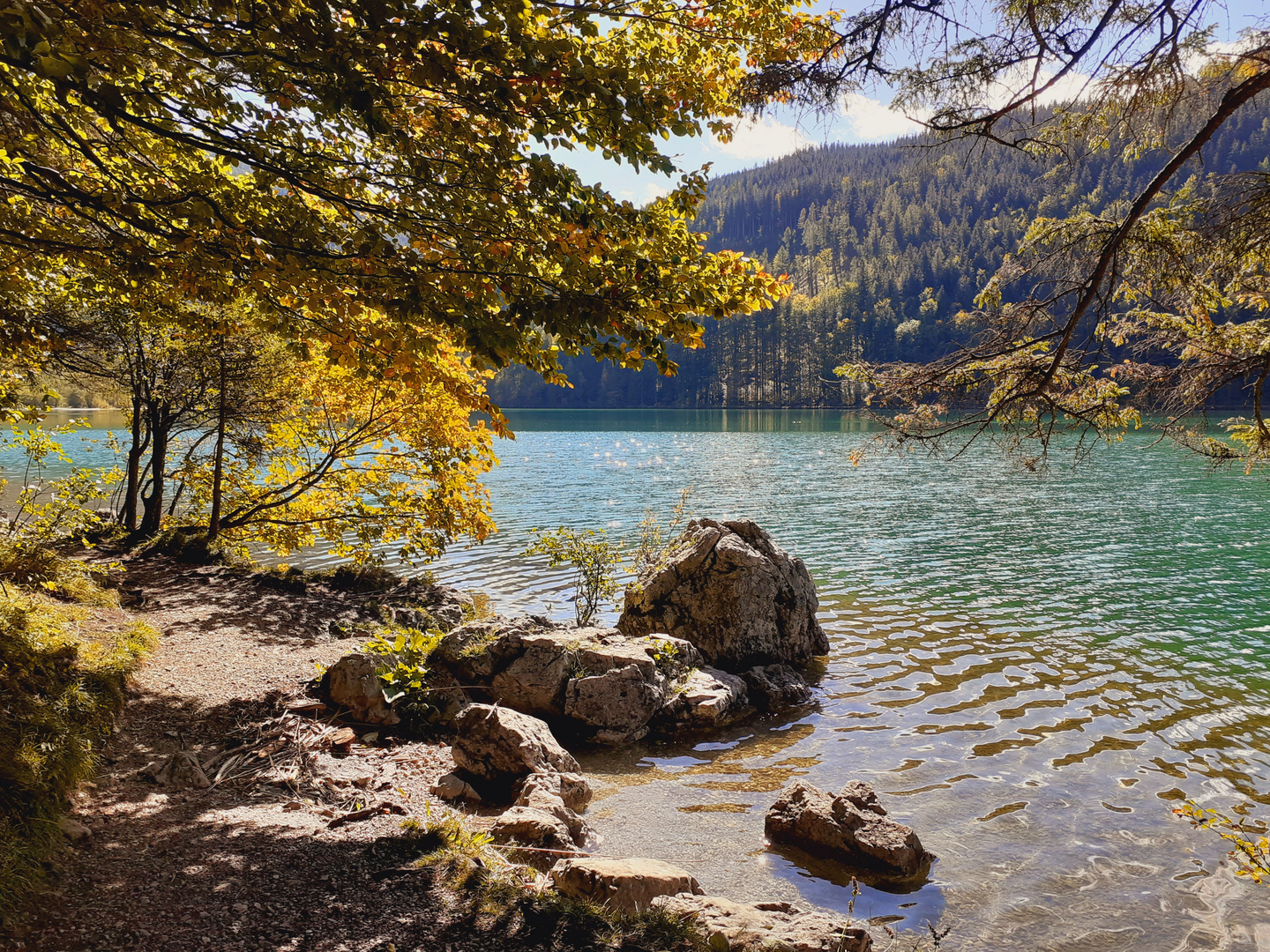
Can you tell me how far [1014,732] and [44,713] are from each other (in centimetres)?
990

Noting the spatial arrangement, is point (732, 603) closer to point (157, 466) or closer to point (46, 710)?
point (46, 710)

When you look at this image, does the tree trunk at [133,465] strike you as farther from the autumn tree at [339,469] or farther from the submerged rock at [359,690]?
the submerged rock at [359,690]

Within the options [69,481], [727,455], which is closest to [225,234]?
[69,481]

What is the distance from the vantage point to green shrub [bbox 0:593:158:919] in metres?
4.07

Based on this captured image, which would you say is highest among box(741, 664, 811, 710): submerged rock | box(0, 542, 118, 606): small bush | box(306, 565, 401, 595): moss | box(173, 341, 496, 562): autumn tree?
box(173, 341, 496, 562): autumn tree

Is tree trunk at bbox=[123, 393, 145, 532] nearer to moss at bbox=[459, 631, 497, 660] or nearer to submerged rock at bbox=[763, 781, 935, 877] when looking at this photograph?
moss at bbox=[459, 631, 497, 660]

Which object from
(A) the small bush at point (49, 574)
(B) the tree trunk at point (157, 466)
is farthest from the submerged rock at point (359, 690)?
(B) the tree trunk at point (157, 466)

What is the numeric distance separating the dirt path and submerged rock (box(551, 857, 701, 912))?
0.70 m

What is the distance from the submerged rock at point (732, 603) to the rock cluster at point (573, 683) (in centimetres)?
202

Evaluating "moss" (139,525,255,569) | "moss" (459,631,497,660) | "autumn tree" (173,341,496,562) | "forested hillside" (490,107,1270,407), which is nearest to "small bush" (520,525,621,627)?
"autumn tree" (173,341,496,562)

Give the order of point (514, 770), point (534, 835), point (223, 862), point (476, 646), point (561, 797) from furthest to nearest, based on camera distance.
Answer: point (476, 646) < point (514, 770) < point (561, 797) < point (534, 835) < point (223, 862)

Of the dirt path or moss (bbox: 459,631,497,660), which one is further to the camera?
moss (bbox: 459,631,497,660)

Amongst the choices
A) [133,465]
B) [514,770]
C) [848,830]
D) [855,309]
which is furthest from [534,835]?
[855,309]

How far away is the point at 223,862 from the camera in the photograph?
4.54 metres
